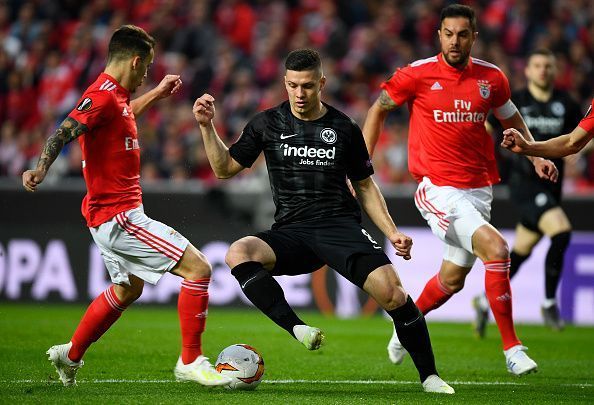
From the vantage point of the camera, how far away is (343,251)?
276 inches

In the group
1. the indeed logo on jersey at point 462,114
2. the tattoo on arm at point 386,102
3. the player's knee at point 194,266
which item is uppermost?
the tattoo on arm at point 386,102

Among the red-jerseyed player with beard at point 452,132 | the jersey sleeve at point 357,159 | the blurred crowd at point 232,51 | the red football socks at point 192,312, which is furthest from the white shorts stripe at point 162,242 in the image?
the blurred crowd at point 232,51

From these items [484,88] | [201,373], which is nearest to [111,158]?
[201,373]

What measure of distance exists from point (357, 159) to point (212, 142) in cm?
98

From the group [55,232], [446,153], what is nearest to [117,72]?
[446,153]

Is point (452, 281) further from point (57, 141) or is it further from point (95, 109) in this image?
point (57, 141)

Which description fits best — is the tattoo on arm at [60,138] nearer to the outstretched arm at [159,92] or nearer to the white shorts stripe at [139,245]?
the white shorts stripe at [139,245]

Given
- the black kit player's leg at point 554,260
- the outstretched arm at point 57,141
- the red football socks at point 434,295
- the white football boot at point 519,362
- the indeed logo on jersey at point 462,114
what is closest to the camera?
the outstretched arm at point 57,141

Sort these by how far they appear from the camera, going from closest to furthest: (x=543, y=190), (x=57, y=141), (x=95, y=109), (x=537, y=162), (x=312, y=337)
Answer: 1. (x=312, y=337)
2. (x=57, y=141)
3. (x=95, y=109)
4. (x=537, y=162)
5. (x=543, y=190)

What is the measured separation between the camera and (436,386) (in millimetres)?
6973

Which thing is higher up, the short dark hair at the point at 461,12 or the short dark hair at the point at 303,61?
the short dark hair at the point at 461,12

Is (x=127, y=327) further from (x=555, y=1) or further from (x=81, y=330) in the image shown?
(x=555, y=1)

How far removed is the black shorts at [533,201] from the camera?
1130 centimetres

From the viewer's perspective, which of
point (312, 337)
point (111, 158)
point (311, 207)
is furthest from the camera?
point (311, 207)
